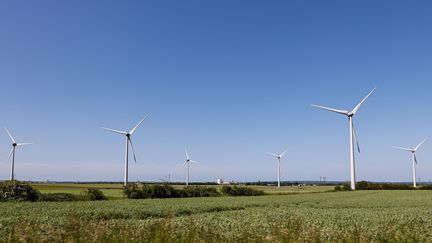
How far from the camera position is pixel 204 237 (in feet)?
38.5

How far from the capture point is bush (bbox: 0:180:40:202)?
55.8 meters

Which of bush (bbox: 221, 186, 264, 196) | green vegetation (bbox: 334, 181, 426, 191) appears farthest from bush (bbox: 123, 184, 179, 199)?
green vegetation (bbox: 334, 181, 426, 191)

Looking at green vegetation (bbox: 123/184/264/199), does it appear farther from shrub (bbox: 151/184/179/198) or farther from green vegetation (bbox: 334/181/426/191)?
green vegetation (bbox: 334/181/426/191)

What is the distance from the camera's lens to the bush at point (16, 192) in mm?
55812

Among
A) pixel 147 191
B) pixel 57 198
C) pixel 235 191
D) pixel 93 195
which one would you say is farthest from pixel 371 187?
pixel 57 198

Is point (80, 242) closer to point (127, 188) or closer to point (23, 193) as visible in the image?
point (23, 193)

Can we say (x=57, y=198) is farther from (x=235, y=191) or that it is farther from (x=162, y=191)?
(x=235, y=191)

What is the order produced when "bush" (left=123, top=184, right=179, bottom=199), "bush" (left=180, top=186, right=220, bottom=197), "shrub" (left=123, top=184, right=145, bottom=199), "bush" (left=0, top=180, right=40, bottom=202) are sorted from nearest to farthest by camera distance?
"bush" (left=0, top=180, right=40, bottom=202)
"shrub" (left=123, top=184, right=145, bottom=199)
"bush" (left=123, top=184, right=179, bottom=199)
"bush" (left=180, top=186, right=220, bottom=197)

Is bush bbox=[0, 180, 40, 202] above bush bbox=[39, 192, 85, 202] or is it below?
above

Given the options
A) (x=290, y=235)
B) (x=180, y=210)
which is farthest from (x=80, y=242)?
(x=180, y=210)

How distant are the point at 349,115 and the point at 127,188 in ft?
172

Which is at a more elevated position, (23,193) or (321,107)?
(321,107)

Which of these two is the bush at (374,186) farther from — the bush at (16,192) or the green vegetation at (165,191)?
the bush at (16,192)

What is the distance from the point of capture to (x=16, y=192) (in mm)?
56688
